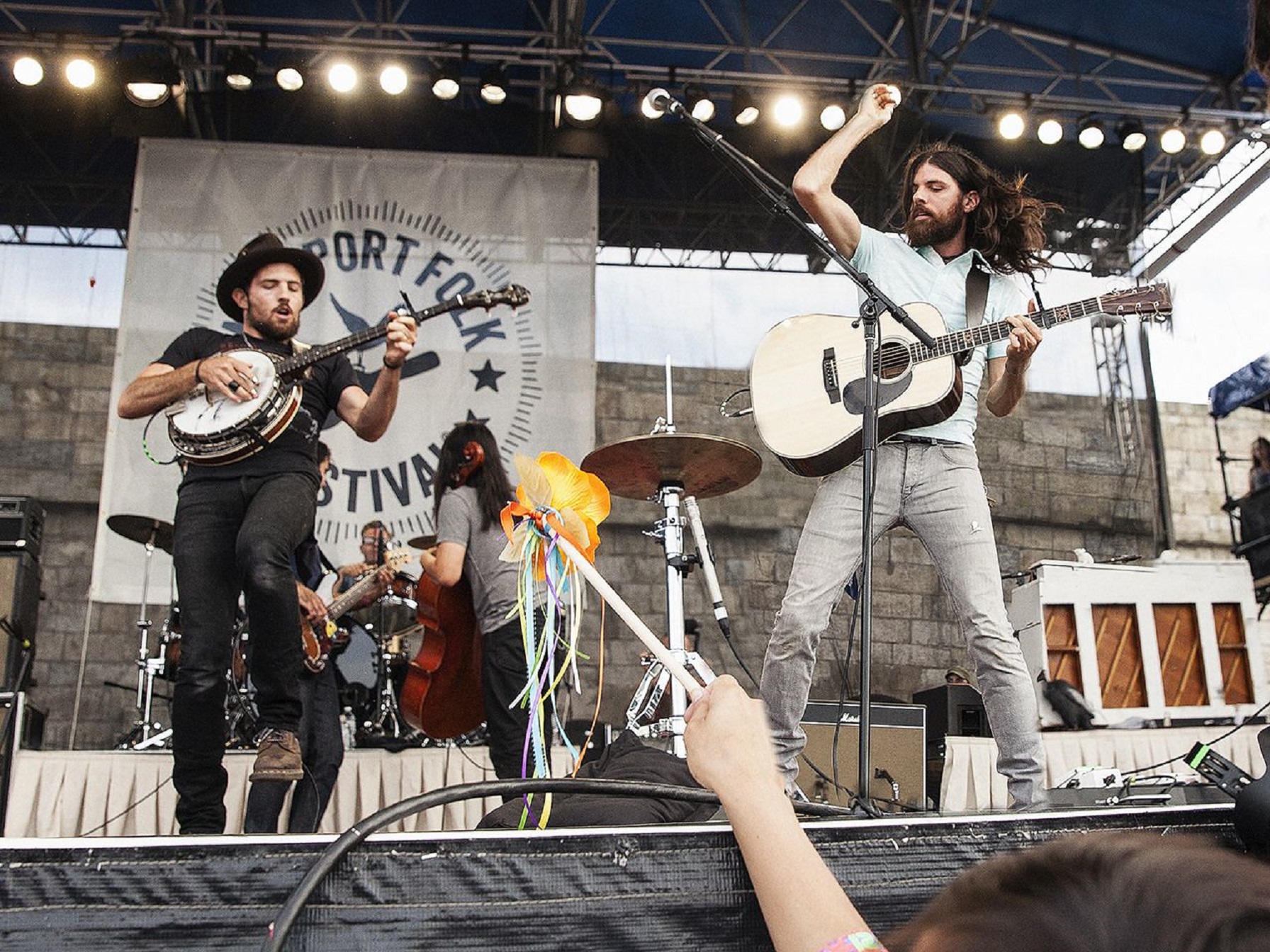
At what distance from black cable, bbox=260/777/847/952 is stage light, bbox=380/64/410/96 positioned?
7333 millimetres

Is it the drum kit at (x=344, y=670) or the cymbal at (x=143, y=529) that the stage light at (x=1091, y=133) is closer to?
the drum kit at (x=344, y=670)

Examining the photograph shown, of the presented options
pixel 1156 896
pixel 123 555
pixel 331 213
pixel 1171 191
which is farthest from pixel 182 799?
pixel 1171 191

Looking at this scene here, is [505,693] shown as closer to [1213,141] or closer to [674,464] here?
[674,464]

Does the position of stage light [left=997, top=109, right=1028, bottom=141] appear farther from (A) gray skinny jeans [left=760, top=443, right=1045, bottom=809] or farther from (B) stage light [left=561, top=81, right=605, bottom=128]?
(A) gray skinny jeans [left=760, top=443, right=1045, bottom=809]

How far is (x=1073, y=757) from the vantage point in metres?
5.68

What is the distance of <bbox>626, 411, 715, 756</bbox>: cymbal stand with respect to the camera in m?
4.14

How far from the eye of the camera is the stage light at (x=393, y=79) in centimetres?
786

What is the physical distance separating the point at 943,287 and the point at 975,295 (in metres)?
0.10

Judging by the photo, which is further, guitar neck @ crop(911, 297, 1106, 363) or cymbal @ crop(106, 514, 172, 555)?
cymbal @ crop(106, 514, 172, 555)

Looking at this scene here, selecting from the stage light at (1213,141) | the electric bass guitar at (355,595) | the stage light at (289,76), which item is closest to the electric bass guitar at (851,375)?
the electric bass guitar at (355,595)

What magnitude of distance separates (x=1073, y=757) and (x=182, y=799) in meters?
4.16

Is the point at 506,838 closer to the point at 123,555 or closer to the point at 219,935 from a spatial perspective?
the point at 219,935

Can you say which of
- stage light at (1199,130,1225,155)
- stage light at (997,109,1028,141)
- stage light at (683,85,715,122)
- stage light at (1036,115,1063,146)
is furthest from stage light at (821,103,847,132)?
stage light at (1199,130,1225,155)

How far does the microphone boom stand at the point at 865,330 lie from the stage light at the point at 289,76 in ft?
18.2
